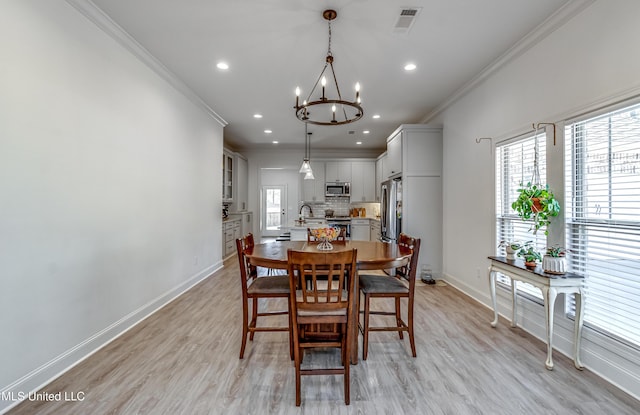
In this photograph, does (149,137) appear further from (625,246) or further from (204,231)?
(625,246)

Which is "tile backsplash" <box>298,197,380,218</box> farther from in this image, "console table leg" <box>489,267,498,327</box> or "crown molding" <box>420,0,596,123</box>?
"console table leg" <box>489,267,498,327</box>

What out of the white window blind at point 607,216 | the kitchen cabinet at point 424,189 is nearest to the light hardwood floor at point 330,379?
the white window blind at point 607,216

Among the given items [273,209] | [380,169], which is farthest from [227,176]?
[380,169]

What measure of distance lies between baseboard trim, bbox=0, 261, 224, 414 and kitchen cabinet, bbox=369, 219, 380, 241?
175 inches

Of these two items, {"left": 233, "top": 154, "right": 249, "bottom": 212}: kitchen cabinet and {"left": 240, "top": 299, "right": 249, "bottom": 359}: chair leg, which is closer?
{"left": 240, "top": 299, "right": 249, "bottom": 359}: chair leg

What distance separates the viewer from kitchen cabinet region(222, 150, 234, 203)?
6773 millimetres

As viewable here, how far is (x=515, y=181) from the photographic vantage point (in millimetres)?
3127

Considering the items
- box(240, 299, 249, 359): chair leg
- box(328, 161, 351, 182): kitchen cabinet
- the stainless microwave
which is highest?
box(328, 161, 351, 182): kitchen cabinet

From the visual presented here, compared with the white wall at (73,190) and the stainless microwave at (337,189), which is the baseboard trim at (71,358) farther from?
the stainless microwave at (337,189)

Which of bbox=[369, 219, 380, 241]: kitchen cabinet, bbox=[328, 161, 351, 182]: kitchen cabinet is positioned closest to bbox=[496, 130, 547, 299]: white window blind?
bbox=[369, 219, 380, 241]: kitchen cabinet

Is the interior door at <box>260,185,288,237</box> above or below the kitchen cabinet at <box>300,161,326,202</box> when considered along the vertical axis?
below

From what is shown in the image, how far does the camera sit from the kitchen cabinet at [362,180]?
7.91m

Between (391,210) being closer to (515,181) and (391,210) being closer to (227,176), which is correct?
(515,181)

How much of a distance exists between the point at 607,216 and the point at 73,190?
160 inches
